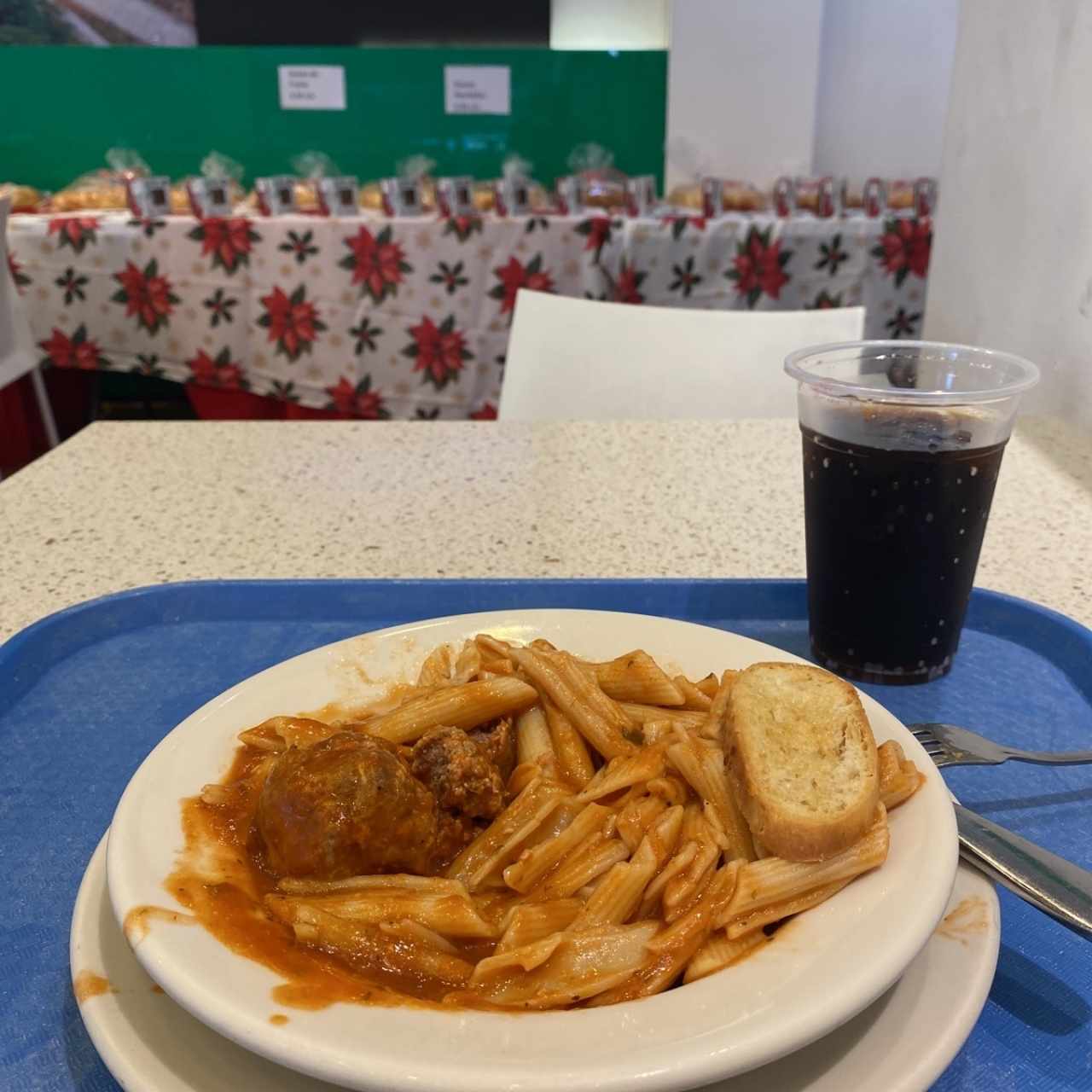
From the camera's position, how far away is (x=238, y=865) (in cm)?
56

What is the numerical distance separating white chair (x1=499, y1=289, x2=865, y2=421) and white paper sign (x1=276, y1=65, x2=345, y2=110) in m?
3.21

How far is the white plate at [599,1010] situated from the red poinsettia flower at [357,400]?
313cm

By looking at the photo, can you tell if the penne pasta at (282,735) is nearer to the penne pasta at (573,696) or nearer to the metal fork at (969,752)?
the penne pasta at (573,696)

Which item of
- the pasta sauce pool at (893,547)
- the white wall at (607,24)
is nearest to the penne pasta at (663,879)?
the pasta sauce pool at (893,547)

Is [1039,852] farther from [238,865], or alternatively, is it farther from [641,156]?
[641,156]

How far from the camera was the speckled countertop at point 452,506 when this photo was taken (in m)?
1.13

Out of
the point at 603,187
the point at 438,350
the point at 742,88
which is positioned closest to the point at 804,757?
the point at 438,350

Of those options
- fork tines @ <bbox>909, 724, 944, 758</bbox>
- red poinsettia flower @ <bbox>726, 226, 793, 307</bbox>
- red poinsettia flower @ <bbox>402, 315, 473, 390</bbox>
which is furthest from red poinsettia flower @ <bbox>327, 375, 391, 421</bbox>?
fork tines @ <bbox>909, 724, 944, 758</bbox>

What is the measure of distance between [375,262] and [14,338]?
1221 millimetres

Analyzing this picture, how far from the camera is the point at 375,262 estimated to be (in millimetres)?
3500

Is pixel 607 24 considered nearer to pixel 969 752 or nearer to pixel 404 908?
pixel 969 752

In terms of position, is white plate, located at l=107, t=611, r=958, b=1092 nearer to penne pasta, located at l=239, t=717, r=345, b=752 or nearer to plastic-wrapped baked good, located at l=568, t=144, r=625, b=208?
penne pasta, located at l=239, t=717, r=345, b=752

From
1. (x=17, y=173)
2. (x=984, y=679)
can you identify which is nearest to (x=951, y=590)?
(x=984, y=679)

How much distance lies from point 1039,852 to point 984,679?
335 mm
